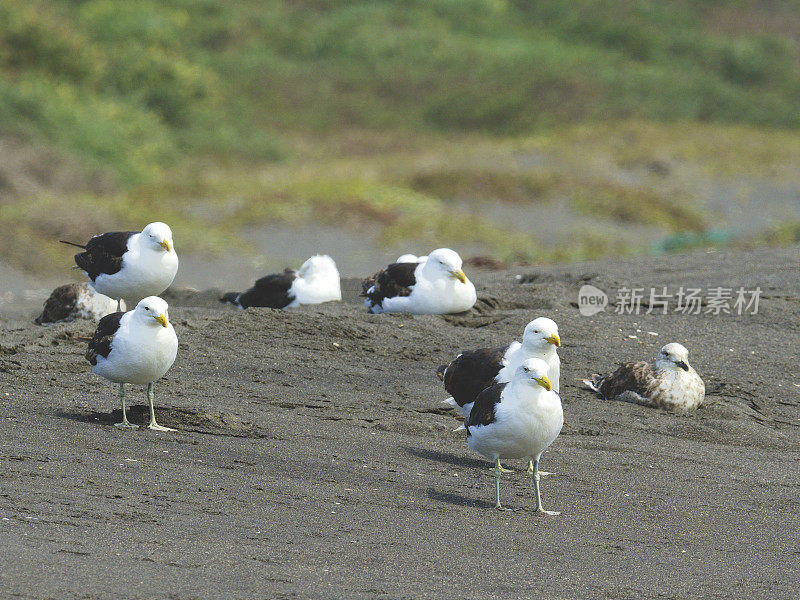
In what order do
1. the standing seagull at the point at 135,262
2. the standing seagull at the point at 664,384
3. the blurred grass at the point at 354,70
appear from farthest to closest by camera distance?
1. the blurred grass at the point at 354,70
2. the standing seagull at the point at 135,262
3. the standing seagull at the point at 664,384

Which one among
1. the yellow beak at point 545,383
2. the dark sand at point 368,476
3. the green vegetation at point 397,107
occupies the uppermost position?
the green vegetation at point 397,107

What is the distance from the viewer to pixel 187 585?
5195mm

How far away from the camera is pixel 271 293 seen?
1323 centimetres

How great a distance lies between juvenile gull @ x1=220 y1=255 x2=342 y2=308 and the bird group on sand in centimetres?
1

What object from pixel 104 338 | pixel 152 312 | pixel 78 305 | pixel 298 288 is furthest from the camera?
pixel 298 288

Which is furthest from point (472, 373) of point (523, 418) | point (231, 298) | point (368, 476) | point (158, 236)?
point (231, 298)

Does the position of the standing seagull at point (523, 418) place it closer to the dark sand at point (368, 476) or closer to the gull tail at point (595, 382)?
the dark sand at point (368, 476)

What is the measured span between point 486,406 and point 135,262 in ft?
13.9

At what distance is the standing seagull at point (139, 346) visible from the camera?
25.0ft

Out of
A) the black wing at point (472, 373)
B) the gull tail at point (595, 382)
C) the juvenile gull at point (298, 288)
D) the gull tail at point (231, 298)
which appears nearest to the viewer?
the black wing at point (472, 373)

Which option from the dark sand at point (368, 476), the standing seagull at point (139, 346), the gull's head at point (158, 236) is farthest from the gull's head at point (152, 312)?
the gull's head at point (158, 236)

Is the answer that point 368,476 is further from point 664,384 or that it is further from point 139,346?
point 664,384

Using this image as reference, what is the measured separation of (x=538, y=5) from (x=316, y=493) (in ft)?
167

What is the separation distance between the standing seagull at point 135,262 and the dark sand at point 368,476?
0.68 meters
